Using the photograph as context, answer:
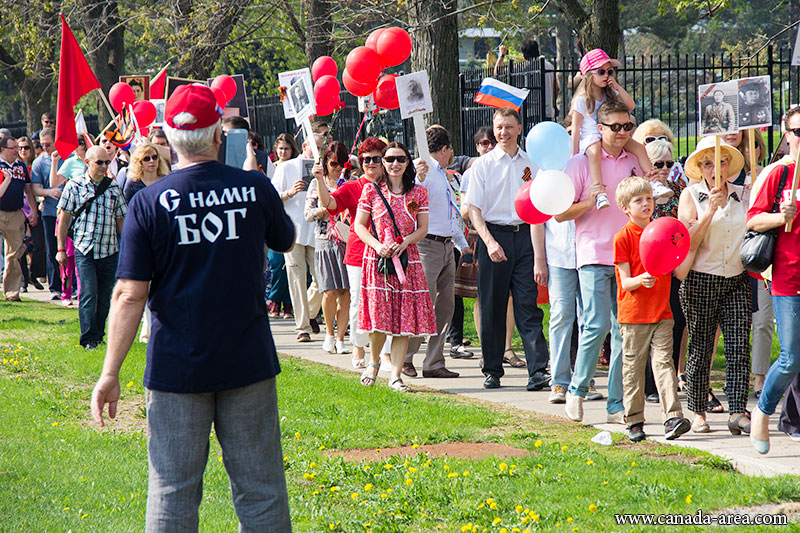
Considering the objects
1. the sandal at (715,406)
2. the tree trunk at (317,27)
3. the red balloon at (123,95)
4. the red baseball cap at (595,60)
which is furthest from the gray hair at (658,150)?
the tree trunk at (317,27)

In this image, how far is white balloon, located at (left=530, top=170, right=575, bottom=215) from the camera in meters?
7.11

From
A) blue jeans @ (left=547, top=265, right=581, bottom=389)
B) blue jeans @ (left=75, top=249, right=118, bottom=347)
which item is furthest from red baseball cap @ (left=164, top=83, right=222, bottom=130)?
blue jeans @ (left=75, top=249, right=118, bottom=347)

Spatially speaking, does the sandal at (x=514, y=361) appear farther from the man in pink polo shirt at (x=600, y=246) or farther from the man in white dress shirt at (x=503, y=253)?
the man in pink polo shirt at (x=600, y=246)

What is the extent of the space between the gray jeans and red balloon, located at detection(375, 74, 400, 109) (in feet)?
20.7

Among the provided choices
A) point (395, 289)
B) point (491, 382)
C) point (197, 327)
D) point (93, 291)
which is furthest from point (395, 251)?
point (197, 327)

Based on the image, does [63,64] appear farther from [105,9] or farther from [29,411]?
[105,9]

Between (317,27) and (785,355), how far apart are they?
13380 millimetres

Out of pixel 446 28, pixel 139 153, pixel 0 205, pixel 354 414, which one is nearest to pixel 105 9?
pixel 0 205

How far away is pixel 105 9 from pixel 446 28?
1151cm

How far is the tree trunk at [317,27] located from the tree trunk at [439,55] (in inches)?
176

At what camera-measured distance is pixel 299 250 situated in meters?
Answer: 11.5

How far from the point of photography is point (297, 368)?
9.62m

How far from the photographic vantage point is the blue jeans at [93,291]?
10.5 meters

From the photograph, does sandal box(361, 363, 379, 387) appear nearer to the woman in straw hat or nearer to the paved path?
the paved path
